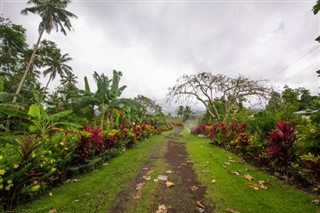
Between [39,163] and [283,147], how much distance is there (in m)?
6.06

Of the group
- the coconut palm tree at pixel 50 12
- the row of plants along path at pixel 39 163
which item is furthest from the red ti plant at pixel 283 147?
the coconut palm tree at pixel 50 12

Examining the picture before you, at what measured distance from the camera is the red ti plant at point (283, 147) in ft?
16.6

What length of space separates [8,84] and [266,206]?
2875 cm

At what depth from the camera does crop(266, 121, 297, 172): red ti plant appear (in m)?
5.07

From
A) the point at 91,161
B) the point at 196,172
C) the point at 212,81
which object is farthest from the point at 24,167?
the point at 212,81

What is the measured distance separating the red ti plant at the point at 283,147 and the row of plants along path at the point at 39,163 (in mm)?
5686

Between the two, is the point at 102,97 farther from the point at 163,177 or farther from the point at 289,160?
the point at 289,160

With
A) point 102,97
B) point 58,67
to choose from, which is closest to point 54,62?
point 58,67

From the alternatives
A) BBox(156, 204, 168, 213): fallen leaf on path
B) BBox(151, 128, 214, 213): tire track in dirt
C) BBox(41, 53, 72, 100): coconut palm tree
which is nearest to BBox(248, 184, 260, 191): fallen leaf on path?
BBox(151, 128, 214, 213): tire track in dirt

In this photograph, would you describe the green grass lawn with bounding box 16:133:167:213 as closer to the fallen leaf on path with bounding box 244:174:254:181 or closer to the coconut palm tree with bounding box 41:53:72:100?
the fallen leaf on path with bounding box 244:174:254:181

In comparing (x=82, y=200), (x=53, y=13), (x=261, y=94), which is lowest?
(x=82, y=200)

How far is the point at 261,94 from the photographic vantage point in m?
14.9

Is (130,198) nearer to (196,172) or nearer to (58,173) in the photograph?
(58,173)

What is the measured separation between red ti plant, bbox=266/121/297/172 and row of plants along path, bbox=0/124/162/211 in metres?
5.69
